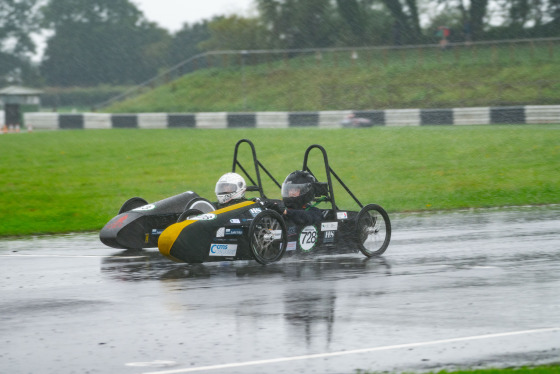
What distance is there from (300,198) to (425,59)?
77.9ft

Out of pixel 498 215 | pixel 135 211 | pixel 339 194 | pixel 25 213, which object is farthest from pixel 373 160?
pixel 135 211

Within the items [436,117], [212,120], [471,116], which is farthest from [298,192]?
[212,120]

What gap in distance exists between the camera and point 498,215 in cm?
1416

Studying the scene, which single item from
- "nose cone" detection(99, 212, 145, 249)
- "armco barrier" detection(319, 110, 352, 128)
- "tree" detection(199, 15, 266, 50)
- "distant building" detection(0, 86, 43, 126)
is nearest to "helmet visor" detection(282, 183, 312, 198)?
"nose cone" detection(99, 212, 145, 249)

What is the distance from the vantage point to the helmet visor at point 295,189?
1027 cm

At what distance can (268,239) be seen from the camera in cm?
968

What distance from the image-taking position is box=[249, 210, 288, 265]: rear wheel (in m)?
9.54

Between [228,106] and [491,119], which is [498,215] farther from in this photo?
[228,106]

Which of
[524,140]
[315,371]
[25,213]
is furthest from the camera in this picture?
[524,140]

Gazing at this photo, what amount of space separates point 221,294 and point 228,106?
26.6 meters

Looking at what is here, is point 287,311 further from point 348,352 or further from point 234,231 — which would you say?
point 234,231

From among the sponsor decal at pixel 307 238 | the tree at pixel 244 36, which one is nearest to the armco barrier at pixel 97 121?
the tree at pixel 244 36

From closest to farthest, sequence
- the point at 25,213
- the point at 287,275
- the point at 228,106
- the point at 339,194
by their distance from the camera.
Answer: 1. the point at 287,275
2. the point at 25,213
3. the point at 339,194
4. the point at 228,106

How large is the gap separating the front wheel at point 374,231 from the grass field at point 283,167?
4877 millimetres
